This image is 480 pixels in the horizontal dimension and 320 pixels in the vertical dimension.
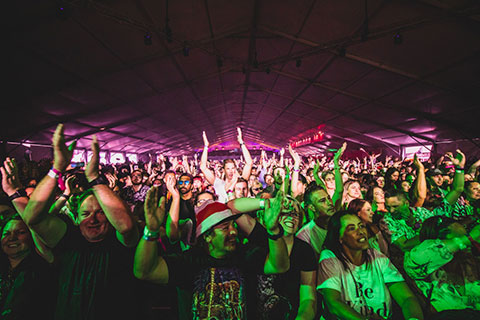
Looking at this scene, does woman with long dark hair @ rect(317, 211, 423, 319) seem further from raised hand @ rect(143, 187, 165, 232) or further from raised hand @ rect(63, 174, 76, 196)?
raised hand @ rect(63, 174, 76, 196)

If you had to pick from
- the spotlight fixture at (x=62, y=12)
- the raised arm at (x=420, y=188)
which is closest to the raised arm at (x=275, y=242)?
the raised arm at (x=420, y=188)

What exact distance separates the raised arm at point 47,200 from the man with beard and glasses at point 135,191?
7.82 ft

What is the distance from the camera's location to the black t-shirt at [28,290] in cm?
143

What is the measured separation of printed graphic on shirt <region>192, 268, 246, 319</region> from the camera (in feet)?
4.73

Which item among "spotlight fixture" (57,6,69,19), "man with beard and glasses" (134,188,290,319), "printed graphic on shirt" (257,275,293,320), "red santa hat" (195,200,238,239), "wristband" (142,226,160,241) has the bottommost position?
"printed graphic on shirt" (257,275,293,320)

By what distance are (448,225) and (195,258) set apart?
6.43ft

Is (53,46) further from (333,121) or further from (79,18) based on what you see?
(333,121)

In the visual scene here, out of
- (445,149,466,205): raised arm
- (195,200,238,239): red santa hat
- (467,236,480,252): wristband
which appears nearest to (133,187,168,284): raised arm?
(195,200,238,239): red santa hat

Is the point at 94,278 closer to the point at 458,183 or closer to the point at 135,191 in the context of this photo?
the point at 135,191

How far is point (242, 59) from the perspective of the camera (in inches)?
397

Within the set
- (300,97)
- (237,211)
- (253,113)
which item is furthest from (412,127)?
→ (237,211)

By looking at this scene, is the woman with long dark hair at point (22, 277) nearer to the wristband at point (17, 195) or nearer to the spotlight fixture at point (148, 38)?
the wristband at point (17, 195)

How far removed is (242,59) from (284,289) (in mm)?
10255

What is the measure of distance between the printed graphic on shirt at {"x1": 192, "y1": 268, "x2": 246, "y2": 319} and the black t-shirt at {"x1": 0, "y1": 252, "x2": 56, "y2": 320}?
3.47ft
